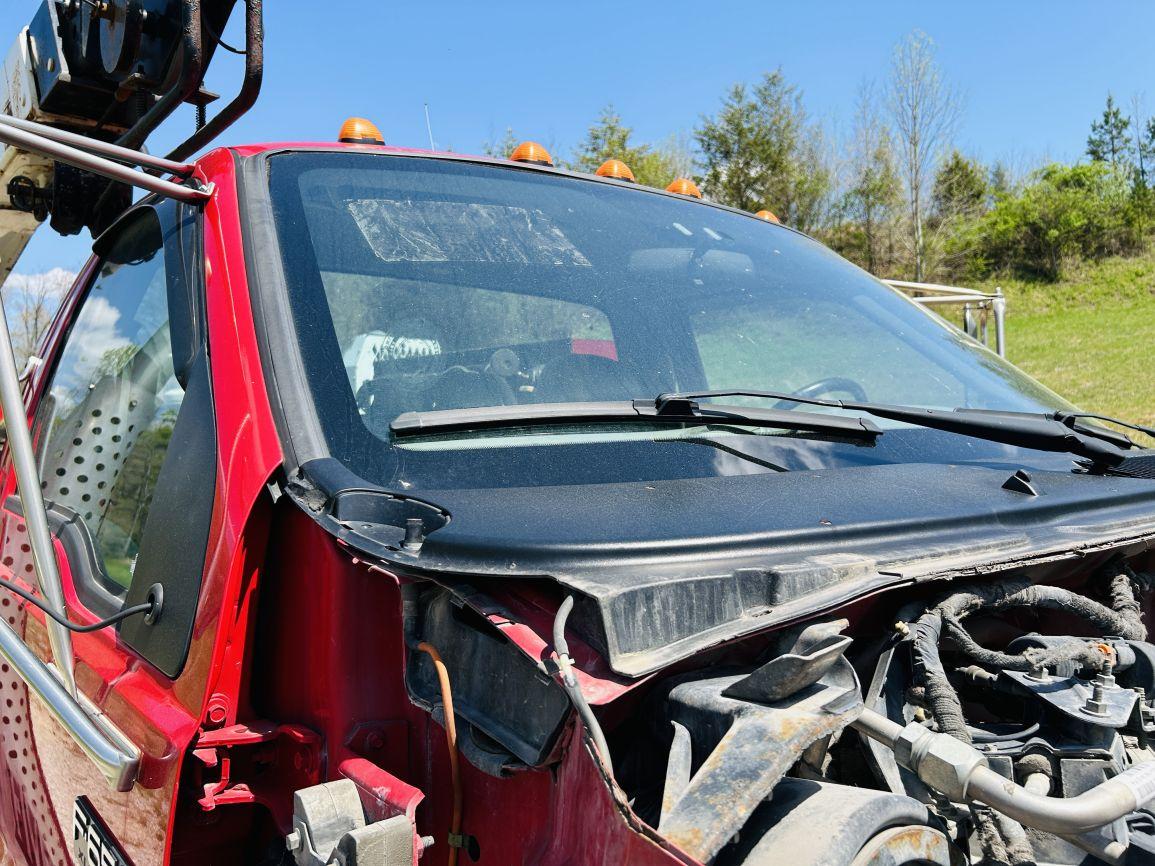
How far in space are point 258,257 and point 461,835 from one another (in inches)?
40.5

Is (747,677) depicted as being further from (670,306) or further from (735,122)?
(735,122)

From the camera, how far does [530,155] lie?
2572mm

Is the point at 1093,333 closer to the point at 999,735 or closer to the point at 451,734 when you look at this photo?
the point at 999,735

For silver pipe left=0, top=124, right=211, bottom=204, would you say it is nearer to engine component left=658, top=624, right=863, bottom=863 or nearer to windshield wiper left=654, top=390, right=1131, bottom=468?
windshield wiper left=654, top=390, right=1131, bottom=468

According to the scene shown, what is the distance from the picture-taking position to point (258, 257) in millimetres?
1732

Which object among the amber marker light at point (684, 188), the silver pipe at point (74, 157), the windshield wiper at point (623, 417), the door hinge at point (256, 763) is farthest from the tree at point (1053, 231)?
the door hinge at point (256, 763)

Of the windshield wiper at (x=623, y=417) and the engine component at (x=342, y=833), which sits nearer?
the engine component at (x=342, y=833)

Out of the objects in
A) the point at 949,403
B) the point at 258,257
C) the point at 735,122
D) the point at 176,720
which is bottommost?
the point at 176,720

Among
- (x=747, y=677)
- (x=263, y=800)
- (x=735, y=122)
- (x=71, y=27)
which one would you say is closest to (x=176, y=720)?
(x=263, y=800)

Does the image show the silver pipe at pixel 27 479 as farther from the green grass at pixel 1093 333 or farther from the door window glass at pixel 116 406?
the green grass at pixel 1093 333

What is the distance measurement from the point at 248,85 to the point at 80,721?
1.29 metres

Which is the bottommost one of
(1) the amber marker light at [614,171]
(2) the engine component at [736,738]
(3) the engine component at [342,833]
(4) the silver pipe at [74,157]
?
(3) the engine component at [342,833]

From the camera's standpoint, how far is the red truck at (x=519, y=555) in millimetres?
1121

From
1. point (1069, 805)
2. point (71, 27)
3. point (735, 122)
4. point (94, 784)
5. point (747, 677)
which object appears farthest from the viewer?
point (735, 122)
